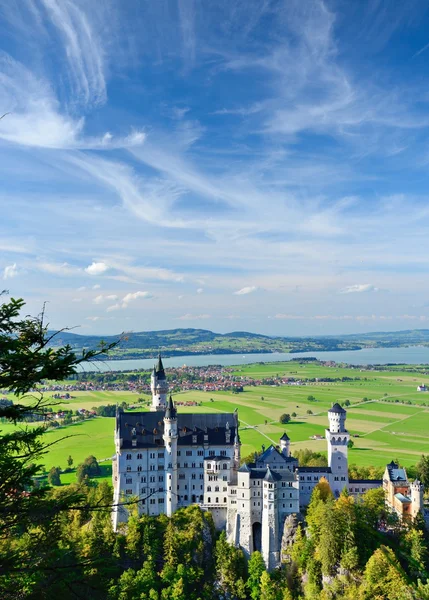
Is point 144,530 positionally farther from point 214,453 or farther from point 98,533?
point 214,453

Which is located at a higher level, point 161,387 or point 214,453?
point 161,387

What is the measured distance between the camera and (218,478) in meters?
60.5

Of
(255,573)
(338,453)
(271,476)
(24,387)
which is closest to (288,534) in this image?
(255,573)

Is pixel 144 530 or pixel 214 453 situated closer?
pixel 144 530

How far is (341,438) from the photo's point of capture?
6525cm

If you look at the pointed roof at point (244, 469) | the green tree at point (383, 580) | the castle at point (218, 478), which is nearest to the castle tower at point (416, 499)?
the castle at point (218, 478)

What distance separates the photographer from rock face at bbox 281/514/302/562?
54312mm

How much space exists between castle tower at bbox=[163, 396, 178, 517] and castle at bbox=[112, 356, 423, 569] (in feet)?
0.38

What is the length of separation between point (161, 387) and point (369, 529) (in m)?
32.5

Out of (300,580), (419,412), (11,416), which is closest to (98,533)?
(300,580)

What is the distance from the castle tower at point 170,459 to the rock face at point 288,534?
13.7 meters

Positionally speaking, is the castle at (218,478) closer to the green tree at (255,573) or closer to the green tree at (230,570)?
the green tree at (255,573)

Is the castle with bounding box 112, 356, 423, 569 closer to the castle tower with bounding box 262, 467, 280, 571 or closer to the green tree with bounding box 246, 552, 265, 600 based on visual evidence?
the castle tower with bounding box 262, 467, 280, 571

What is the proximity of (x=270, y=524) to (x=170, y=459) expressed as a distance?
13913 mm
